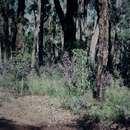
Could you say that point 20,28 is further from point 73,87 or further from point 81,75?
point 73,87

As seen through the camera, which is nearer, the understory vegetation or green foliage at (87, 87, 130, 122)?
green foliage at (87, 87, 130, 122)

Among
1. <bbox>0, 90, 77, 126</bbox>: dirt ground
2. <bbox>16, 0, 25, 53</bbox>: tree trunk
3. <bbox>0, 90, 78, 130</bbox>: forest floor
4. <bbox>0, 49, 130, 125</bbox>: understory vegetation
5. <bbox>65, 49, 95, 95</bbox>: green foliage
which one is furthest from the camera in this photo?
<bbox>16, 0, 25, 53</bbox>: tree trunk

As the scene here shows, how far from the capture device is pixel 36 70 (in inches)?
669

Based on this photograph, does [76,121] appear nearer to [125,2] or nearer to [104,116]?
[104,116]

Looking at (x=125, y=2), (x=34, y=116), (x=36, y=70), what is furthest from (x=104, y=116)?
(x=125, y=2)

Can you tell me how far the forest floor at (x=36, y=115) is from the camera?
10.1 meters

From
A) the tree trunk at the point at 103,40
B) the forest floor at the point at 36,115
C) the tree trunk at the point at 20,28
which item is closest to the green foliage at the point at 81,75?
the tree trunk at the point at 103,40

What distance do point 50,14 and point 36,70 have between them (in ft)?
110

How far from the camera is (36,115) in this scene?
11258mm

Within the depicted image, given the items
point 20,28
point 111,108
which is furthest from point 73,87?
point 20,28

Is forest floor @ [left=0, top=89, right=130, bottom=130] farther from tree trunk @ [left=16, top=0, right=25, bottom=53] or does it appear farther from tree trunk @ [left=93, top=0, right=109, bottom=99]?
tree trunk @ [left=16, top=0, right=25, bottom=53]

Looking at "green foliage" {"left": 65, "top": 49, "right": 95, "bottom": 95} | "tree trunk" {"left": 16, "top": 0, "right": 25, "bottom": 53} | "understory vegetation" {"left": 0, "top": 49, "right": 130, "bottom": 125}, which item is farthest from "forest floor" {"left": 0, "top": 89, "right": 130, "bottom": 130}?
"tree trunk" {"left": 16, "top": 0, "right": 25, "bottom": 53}

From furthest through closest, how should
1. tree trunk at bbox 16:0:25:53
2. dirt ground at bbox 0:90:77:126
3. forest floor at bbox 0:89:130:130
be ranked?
1. tree trunk at bbox 16:0:25:53
2. dirt ground at bbox 0:90:77:126
3. forest floor at bbox 0:89:130:130

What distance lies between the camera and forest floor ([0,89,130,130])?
10.1m
